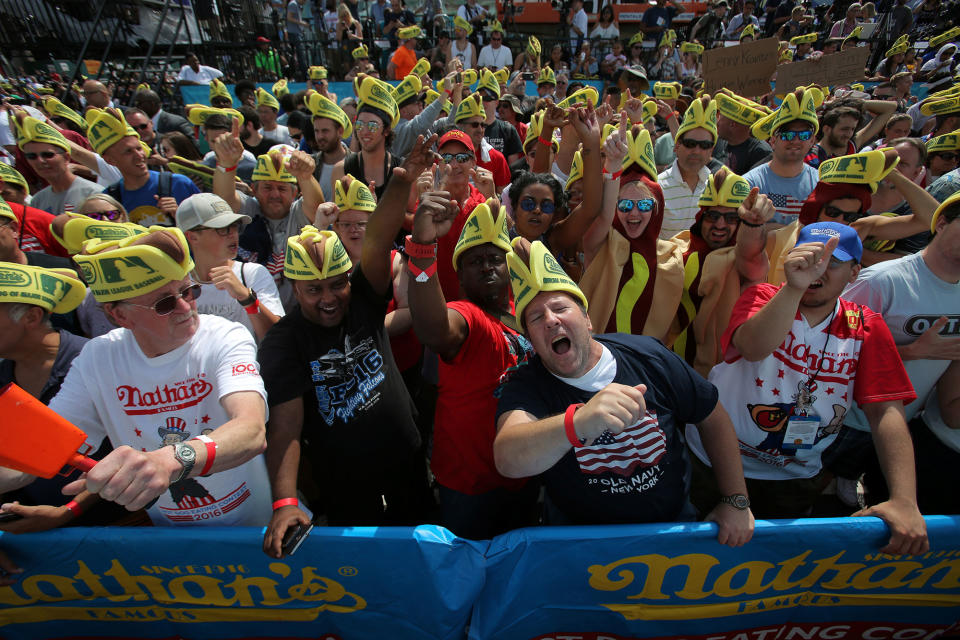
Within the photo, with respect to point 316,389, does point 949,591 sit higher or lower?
lower

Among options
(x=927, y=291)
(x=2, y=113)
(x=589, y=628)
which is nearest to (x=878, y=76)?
(x=927, y=291)

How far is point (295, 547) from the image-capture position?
1.83 meters

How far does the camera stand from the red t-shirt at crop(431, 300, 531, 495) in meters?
2.25

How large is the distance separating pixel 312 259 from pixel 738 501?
6.96 feet

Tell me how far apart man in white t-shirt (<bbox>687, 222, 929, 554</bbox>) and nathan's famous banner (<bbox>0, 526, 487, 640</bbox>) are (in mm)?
1455

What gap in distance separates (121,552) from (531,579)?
1.66 m

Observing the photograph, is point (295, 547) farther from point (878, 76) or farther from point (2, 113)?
point (878, 76)

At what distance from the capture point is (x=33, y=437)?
4.35 feet

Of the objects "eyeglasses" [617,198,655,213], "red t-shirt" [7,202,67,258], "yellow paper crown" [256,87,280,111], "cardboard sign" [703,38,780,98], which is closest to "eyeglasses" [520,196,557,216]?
"eyeglasses" [617,198,655,213]

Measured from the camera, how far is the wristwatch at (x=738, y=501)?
1.92m

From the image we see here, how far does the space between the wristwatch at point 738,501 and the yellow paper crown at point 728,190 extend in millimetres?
1868

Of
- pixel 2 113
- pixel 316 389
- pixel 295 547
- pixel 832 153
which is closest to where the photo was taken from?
pixel 295 547

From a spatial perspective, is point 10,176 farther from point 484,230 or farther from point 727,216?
point 727,216

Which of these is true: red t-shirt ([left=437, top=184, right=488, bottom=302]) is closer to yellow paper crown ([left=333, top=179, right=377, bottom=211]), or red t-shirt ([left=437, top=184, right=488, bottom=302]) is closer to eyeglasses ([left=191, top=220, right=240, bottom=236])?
yellow paper crown ([left=333, top=179, right=377, bottom=211])
